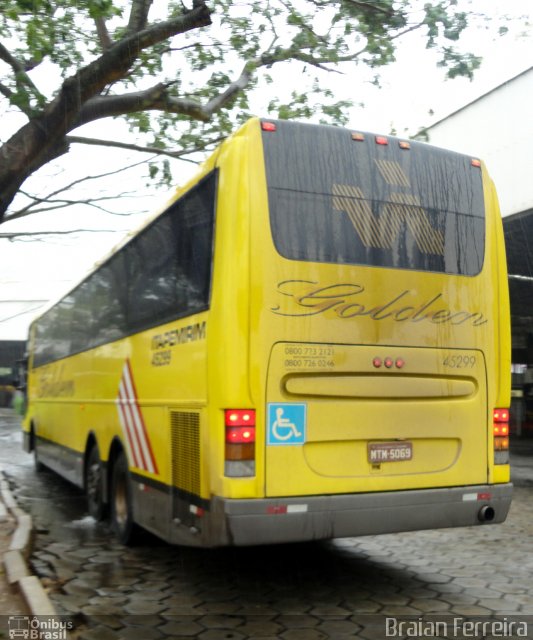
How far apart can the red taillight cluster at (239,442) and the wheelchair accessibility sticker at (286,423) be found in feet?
0.49

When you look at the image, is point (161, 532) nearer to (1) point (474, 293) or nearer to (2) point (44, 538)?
(2) point (44, 538)

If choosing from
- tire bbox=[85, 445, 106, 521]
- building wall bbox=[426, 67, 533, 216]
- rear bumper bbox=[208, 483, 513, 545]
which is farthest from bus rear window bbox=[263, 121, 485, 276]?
building wall bbox=[426, 67, 533, 216]

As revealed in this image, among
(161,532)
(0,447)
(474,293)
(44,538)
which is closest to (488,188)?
(474,293)

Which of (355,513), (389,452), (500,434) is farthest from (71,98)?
(500,434)

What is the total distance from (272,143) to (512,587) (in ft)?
12.9

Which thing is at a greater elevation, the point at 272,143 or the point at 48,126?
the point at 48,126

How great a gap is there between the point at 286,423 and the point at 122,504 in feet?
11.0

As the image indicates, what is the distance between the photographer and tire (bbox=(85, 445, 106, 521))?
902 centimetres

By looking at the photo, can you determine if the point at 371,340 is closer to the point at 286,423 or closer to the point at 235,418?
the point at 286,423

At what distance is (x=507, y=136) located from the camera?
15.6 meters

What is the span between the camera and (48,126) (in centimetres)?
811

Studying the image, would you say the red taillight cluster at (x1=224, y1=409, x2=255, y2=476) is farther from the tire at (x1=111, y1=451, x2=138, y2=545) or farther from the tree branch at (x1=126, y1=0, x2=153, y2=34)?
the tree branch at (x1=126, y1=0, x2=153, y2=34)

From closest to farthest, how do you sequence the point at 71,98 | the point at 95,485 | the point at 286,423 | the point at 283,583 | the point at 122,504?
the point at 286,423 → the point at 283,583 → the point at 71,98 → the point at 122,504 → the point at 95,485

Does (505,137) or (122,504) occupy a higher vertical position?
(505,137)
